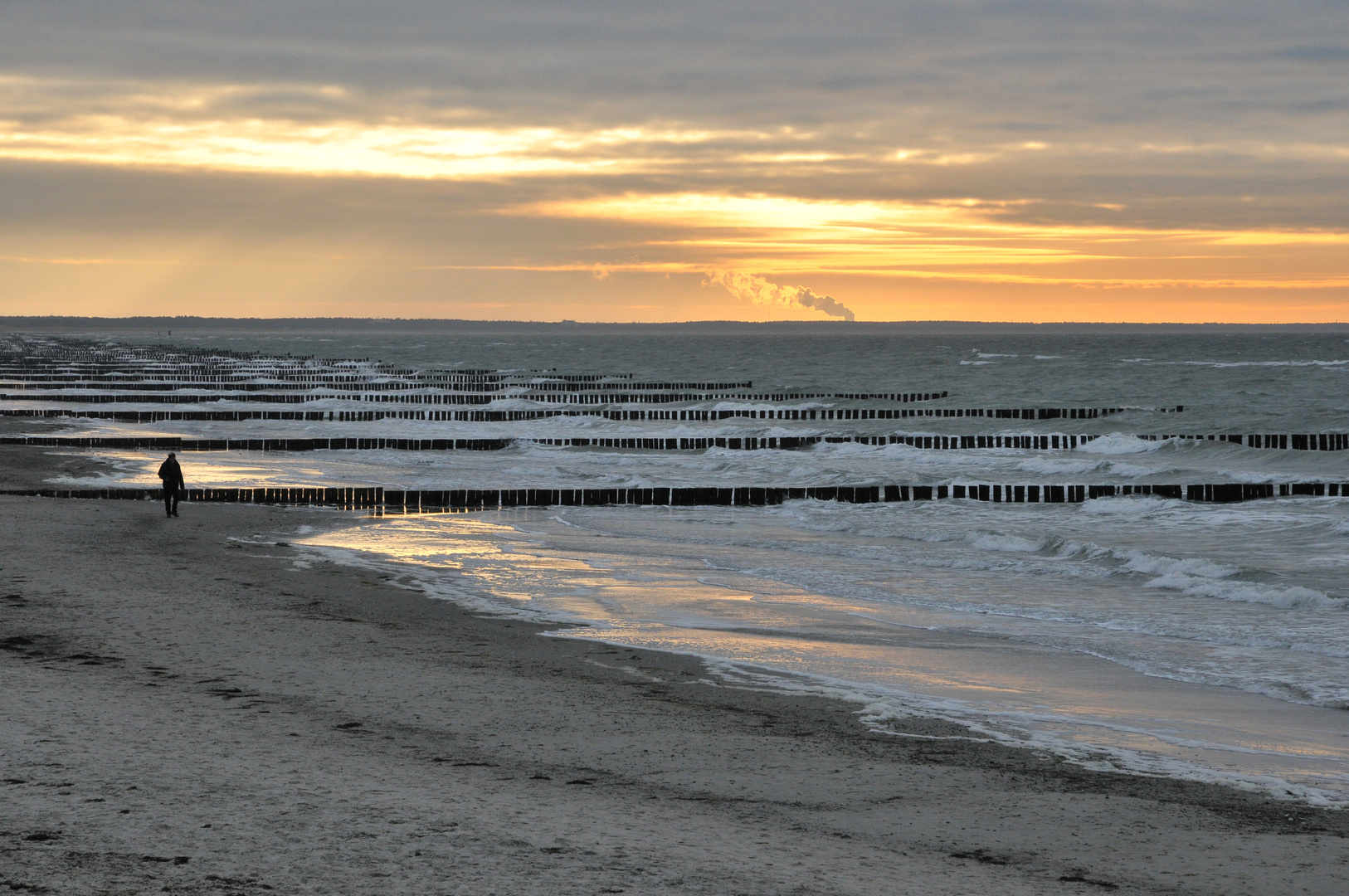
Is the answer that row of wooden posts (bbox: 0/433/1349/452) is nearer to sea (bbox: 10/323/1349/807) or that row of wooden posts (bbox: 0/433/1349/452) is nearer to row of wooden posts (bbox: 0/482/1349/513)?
sea (bbox: 10/323/1349/807)

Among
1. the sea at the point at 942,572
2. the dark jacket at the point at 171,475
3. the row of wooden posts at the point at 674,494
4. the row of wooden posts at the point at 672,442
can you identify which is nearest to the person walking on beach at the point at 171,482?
the dark jacket at the point at 171,475

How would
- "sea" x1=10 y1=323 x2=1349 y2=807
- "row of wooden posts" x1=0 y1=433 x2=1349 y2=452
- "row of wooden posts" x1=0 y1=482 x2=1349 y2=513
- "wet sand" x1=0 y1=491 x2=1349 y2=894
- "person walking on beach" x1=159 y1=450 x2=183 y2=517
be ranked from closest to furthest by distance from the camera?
"wet sand" x1=0 y1=491 x2=1349 y2=894 < "sea" x1=10 y1=323 x2=1349 y2=807 < "person walking on beach" x1=159 y1=450 x2=183 y2=517 < "row of wooden posts" x1=0 y1=482 x2=1349 y2=513 < "row of wooden posts" x1=0 y1=433 x2=1349 y2=452

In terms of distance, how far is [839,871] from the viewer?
20.0 ft

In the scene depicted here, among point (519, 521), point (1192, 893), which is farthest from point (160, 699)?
point (519, 521)

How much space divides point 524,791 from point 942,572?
38.1 feet

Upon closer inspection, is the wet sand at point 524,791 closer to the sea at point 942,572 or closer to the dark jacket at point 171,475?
the sea at point 942,572

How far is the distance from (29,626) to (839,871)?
849cm

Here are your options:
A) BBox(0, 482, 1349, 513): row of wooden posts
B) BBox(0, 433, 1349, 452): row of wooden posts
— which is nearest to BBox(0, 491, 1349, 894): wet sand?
BBox(0, 482, 1349, 513): row of wooden posts

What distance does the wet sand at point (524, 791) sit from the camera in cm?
598

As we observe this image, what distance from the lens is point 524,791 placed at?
721 cm

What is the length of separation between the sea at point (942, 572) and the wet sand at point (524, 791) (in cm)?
93

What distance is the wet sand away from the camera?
235 inches

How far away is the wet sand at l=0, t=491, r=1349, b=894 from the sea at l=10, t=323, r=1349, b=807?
3.06 ft

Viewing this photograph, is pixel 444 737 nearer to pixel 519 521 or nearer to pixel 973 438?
pixel 519 521
